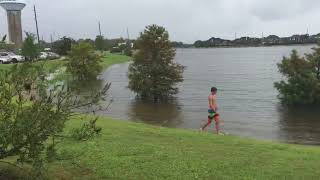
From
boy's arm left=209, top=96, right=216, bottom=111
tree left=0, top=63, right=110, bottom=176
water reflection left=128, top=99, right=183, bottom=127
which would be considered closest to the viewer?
tree left=0, top=63, right=110, bottom=176

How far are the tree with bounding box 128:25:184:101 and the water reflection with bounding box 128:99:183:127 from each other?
1.28m

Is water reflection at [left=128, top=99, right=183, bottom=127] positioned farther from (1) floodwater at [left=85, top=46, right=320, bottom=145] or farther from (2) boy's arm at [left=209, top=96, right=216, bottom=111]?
(2) boy's arm at [left=209, top=96, right=216, bottom=111]

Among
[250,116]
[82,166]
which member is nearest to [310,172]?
[82,166]

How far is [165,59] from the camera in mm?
40312

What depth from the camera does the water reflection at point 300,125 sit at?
22220 millimetres

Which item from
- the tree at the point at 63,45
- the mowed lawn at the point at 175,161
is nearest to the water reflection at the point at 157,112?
the mowed lawn at the point at 175,161

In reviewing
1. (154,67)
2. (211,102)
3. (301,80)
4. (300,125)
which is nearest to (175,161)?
(211,102)

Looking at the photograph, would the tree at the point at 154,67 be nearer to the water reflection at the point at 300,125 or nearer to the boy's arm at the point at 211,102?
the water reflection at the point at 300,125

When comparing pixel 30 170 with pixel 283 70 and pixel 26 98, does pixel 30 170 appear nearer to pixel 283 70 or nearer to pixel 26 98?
pixel 26 98

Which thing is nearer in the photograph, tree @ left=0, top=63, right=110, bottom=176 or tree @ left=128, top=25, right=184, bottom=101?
tree @ left=0, top=63, right=110, bottom=176

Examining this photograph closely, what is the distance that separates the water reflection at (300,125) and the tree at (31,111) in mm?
16178

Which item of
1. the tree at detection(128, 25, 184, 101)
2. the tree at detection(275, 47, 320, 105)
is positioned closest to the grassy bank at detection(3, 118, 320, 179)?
the tree at detection(275, 47, 320, 105)

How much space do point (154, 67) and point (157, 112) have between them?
7.88 meters

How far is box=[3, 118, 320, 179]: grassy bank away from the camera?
809 centimetres
